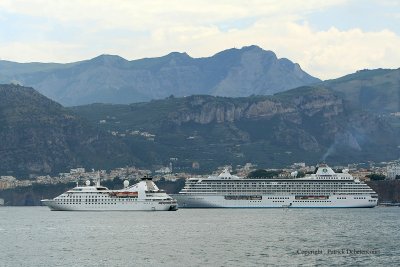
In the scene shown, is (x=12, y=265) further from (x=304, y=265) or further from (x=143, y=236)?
(x=143, y=236)

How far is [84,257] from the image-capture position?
127250 millimetres

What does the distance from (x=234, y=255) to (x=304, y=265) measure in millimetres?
13424

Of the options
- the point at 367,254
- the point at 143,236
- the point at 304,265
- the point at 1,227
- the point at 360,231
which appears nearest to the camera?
the point at 304,265

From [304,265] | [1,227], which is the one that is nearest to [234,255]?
[304,265]

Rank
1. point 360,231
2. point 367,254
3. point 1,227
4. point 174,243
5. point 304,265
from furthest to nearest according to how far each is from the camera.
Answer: point 1,227
point 360,231
point 174,243
point 367,254
point 304,265

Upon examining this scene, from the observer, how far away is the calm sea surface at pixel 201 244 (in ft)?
401

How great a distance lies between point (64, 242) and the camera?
151 m

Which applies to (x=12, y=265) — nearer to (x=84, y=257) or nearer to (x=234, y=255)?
→ (x=84, y=257)

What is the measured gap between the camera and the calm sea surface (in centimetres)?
12212

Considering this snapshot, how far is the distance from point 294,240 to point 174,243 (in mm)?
16713

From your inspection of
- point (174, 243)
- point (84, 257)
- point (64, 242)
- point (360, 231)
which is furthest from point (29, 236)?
point (360, 231)

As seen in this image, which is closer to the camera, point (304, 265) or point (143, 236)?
point (304, 265)

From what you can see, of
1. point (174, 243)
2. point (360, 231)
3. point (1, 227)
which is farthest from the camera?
point (1, 227)

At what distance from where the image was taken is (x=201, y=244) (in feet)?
475
